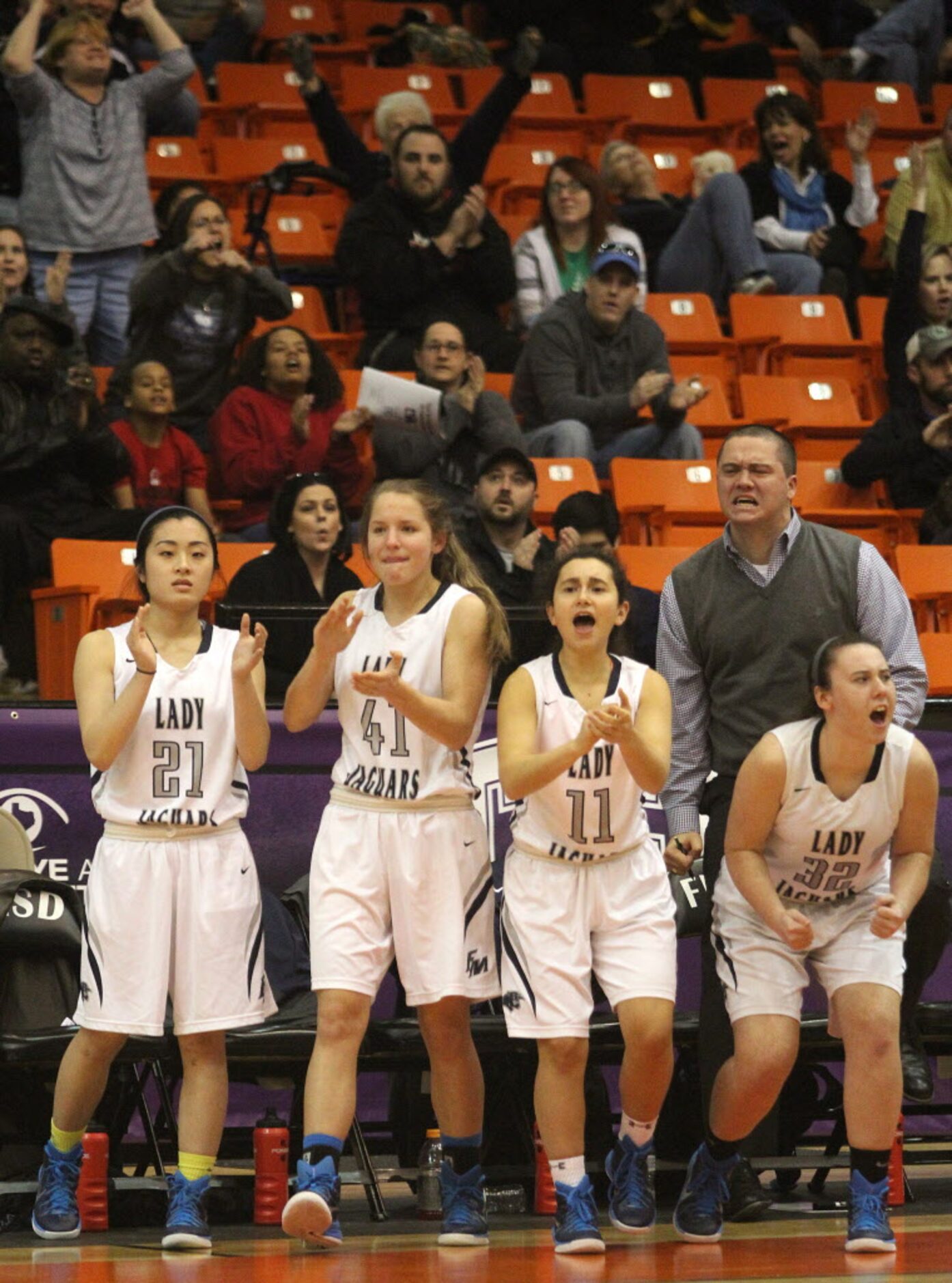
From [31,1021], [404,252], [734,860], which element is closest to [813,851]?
[734,860]

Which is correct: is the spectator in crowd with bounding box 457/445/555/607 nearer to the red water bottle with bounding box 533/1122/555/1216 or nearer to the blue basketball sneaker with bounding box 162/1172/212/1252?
the red water bottle with bounding box 533/1122/555/1216

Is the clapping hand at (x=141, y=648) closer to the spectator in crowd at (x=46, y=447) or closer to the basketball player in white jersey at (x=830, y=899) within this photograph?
the basketball player in white jersey at (x=830, y=899)

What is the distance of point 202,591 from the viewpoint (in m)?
5.04

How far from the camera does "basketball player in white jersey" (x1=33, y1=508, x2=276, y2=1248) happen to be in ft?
15.6

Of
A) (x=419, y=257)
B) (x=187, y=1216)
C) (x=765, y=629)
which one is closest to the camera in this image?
(x=187, y=1216)

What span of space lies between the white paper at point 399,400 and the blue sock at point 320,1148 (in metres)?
4.18

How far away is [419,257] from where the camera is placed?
31.1 feet

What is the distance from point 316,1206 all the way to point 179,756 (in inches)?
45.3

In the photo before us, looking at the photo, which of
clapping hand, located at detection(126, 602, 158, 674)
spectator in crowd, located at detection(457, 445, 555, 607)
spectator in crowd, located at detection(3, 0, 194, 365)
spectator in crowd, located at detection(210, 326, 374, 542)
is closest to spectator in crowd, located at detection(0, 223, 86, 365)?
spectator in crowd, located at detection(3, 0, 194, 365)

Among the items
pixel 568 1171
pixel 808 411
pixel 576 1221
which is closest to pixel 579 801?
pixel 568 1171

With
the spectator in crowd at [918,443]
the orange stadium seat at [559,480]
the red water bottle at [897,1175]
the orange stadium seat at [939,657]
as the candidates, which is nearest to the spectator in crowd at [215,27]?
the orange stadium seat at [559,480]

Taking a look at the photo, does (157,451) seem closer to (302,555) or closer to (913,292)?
(302,555)

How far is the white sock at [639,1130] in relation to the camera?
4773 millimetres

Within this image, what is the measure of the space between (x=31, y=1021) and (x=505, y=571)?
2.87 m
